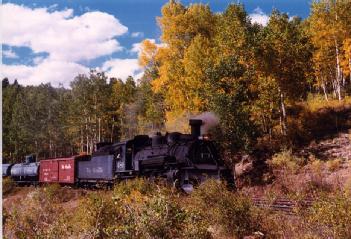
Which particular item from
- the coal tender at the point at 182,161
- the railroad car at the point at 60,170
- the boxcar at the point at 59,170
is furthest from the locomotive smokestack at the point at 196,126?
the boxcar at the point at 59,170

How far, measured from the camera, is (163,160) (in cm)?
1930

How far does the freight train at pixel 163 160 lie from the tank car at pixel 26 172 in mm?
10722

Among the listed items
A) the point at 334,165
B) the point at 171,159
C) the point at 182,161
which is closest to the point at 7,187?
the point at 171,159

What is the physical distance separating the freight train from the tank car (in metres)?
10.7

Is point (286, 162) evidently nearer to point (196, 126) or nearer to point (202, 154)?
point (196, 126)

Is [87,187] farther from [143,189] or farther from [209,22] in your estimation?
[209,22]

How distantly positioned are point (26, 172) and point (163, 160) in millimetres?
24302

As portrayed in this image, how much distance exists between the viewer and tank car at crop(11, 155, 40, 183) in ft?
123

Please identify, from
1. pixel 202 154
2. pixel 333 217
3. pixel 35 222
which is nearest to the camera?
pixel 333 217

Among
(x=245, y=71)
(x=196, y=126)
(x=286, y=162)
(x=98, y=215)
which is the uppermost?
(x=245, y=71)

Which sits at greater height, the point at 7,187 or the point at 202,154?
the point at 202,154

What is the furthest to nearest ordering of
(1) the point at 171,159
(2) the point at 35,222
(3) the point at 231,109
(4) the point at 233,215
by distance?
(3) the point at 231,109 < (1) the point at 171,159 < (2) the point at 35,222 < (4) the point at 233,215

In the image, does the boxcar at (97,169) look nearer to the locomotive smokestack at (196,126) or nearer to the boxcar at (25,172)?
the locomotive smokestack at (196,126)

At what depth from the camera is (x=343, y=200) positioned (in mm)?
9484
